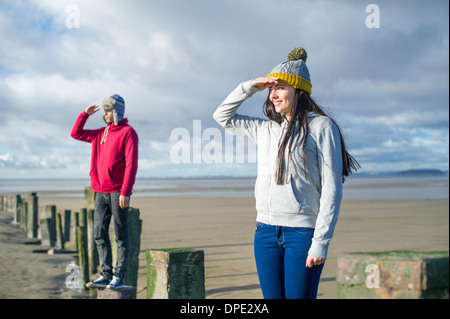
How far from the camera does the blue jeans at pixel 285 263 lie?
104 inches

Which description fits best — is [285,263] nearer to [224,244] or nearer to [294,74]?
[294,74]

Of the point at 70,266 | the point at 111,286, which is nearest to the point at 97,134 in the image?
the point at 111,286

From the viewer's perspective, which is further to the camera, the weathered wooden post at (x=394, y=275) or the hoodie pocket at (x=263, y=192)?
the hoodie pocket at (x=263, y=192)

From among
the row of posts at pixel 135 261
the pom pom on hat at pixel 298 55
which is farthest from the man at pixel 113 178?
the pom pom on hat at pixel 298 55

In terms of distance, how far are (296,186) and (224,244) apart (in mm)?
10576

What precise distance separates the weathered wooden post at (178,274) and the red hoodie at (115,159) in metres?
1.54

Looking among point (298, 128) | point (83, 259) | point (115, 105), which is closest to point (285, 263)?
point (298, 128)

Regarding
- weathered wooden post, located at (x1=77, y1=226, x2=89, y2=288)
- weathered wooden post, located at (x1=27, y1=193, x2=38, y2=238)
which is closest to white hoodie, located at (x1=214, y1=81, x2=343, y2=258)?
weathered wooden post, located at (x1=77, y1=226, x2=89, y2=288)

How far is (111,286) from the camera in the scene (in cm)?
522

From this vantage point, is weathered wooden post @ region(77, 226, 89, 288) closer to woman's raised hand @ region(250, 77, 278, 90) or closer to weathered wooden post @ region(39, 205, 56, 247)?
weathered wooden post @ region(39, 205, 56, 247)

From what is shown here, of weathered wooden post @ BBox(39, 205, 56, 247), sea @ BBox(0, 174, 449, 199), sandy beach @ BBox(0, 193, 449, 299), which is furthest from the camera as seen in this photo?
sea @ BBox(0, 174, 449, 199)

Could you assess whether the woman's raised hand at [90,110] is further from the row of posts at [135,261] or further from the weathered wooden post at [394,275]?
the weathered wooden post at [394,275]

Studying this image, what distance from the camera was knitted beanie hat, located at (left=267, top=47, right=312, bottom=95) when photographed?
9.25 ft

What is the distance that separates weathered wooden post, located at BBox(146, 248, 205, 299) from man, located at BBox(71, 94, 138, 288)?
151cm
